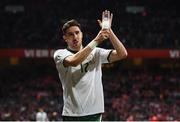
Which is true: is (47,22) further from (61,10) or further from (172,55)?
(172,55)

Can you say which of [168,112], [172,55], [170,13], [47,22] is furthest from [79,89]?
[170,13]

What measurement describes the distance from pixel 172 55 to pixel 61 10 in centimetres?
688

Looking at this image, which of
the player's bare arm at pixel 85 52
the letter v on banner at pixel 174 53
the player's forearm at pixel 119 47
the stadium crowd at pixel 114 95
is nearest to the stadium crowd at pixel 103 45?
the stadium crowd at pixel 114 95

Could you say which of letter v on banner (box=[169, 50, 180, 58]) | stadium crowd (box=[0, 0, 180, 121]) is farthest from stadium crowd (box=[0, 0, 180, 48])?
letter v on banner (box=[169, 50, 180, 58])

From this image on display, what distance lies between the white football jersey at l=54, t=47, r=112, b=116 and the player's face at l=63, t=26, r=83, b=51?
0.28 feet

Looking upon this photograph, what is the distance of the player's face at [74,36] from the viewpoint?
3736 mm

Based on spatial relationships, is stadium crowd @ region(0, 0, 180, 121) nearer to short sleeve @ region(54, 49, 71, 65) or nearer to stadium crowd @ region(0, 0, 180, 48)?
stadium crowd @ region(0, 0, 180, 48)

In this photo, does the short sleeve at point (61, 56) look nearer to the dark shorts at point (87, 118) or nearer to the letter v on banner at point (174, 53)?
the dark shorts at point (87, 118)

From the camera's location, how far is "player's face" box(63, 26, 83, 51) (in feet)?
12.3

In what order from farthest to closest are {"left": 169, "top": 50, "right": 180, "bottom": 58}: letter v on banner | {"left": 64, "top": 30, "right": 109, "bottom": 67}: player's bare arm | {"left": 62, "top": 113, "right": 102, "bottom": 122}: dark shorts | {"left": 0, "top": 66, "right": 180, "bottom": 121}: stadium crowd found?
{"left": 169, "top": 50, "right": 180, "bottom": 58}: letter v on banner < {"left": 0, "top": 66, "right": 180, "bottom": 121}: stadium crowd < {"left": 62, "top": 113, "right": 102, "bottom": 122}: dark shorts < {"left": 64, "top": 30, "right": 109, "bottom": 67}: player's bare arm

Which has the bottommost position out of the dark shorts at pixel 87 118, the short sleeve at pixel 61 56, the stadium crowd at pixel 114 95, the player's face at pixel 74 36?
the stadium crowd at pixel 114 95

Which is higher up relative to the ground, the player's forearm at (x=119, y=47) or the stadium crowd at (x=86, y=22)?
the stadium crowd at (x=86, y=22)

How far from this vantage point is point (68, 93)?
3.86 m

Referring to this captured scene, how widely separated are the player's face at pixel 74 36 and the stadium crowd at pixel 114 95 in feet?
48.7
